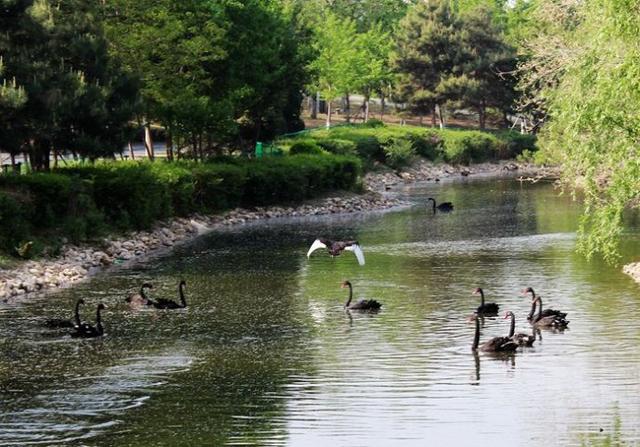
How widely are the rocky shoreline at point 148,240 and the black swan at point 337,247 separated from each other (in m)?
7.80

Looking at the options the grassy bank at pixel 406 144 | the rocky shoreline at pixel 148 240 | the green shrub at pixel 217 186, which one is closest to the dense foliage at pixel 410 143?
the grassy bank at pixel 406 144

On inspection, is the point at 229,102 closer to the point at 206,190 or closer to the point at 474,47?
the point at 206,190

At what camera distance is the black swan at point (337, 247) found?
167 feet

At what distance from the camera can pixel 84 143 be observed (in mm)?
57656

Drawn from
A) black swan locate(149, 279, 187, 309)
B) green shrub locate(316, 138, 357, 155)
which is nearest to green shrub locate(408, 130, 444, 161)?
green shrub locate(316, 138, 357, 155)

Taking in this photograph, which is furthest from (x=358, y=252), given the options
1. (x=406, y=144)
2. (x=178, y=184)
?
(x=406, y=144)

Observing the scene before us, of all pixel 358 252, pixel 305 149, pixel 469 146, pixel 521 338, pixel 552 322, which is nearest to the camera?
pixel 521 338

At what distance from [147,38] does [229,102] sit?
709 centimetres

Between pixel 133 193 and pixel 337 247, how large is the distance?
1130 cm

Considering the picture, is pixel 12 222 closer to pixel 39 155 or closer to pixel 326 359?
pixel 39 155

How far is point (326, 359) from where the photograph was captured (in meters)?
32.6

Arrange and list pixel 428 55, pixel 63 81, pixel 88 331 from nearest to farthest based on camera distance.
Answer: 1. pixel 88 331
2. pixel 63 81
3. pixel 428 55

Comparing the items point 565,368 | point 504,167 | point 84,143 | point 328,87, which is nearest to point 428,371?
point 565,368

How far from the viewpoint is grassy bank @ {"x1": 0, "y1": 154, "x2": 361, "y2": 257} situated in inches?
1976
